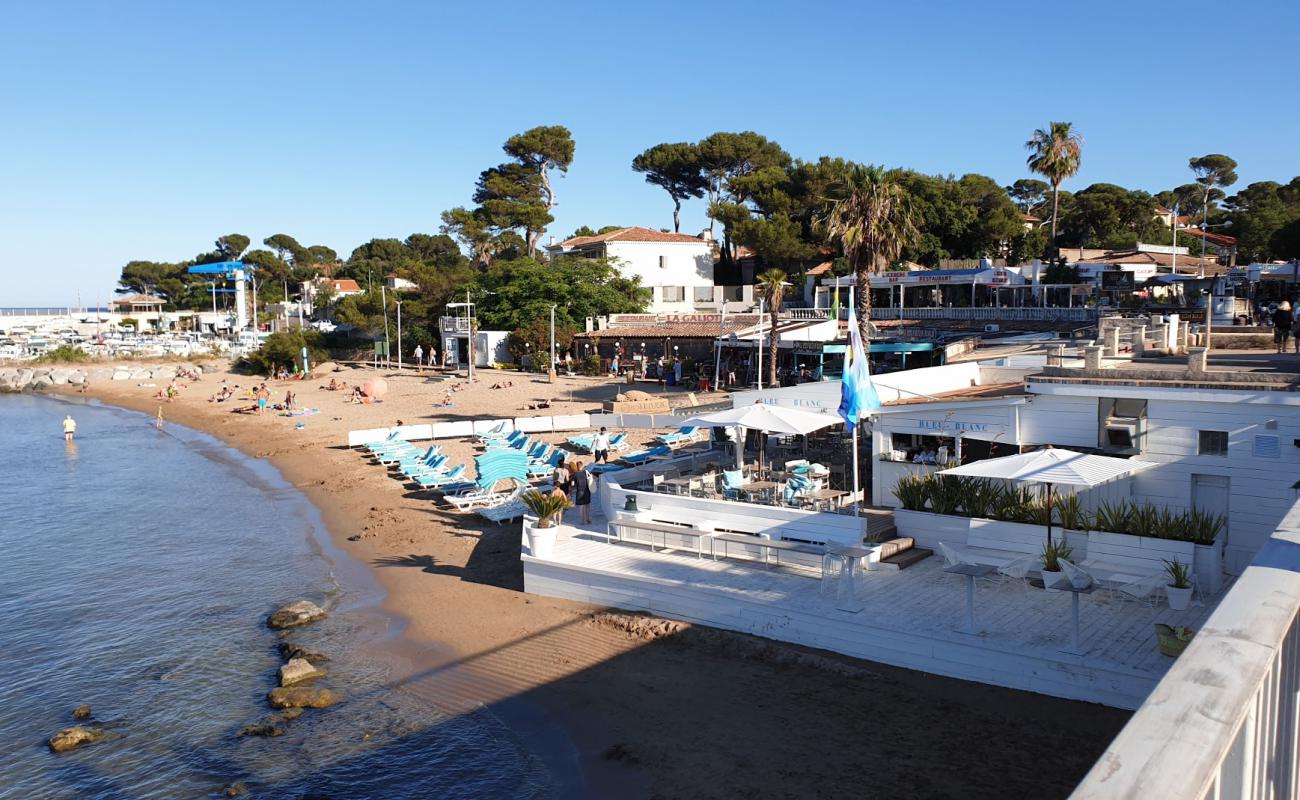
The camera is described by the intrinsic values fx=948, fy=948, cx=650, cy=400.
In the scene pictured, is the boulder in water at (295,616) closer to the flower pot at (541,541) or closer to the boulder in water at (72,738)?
the boulder in water at (72,738)

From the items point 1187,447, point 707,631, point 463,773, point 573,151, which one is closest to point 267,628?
point 463,773

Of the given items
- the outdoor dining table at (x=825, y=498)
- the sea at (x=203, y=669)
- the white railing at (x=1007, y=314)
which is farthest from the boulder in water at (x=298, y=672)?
the white railing at (x=1007, y=314)

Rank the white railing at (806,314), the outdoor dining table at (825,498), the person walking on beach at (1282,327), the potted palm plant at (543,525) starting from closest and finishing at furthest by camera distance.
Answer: the outdoor dining table at (825,498) → the potted palm plant at (543,525) → the person walking on beach at (1282,327) → the white railing at (806,314)

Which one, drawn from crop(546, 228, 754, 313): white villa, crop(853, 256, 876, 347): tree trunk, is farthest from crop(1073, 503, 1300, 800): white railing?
crop(546, 228, 754, 313): white villa

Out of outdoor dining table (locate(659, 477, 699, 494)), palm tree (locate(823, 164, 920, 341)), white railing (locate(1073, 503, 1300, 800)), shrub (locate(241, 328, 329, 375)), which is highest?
palm tree (locate(823, 164, 920, 341))

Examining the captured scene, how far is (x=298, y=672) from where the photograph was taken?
13070 mm

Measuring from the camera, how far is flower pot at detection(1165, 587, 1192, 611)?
11.4 metres

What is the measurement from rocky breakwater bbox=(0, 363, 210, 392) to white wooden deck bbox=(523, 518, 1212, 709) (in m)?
64.4

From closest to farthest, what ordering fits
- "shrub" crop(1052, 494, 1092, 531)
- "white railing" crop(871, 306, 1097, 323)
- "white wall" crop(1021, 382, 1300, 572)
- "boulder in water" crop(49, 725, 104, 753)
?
"boulder in water" crop(49, 725, 104, 753)
"white wall" crop(1021, 382, 1300, 572)
"shrub" crop(1052, 494, 1092, 531)
"white railing" crop(871, 306, 1097, 323)

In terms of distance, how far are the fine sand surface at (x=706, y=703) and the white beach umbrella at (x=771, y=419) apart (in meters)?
→ 3.66

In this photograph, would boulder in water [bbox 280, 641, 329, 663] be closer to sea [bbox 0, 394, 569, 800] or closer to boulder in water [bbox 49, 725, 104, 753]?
sea [bbox 0, 394, 569, 800]

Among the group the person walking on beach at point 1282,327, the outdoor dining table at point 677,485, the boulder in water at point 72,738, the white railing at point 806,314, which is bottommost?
the boulder in water at point 72,738

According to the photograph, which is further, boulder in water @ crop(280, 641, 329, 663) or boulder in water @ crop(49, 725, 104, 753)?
boulder in water @ crop(280, 641, 329, 663)

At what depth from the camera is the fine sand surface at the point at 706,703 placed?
9586mm
